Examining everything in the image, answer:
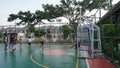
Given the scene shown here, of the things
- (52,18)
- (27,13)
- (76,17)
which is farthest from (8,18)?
(76,17)

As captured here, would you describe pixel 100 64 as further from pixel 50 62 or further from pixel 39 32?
pixel 39 32

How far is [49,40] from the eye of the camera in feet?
122

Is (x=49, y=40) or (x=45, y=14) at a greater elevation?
(x=45, y=14)

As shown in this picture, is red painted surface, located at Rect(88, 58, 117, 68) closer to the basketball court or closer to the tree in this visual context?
the basketball court

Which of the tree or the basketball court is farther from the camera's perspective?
the tree

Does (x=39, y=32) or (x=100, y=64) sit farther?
(x=39, y=32)

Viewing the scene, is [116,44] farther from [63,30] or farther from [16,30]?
[16,30]

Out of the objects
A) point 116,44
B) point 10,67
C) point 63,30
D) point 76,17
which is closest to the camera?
point 10,67

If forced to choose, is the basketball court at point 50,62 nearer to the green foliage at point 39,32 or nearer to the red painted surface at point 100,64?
the red painted surface at point 100,64

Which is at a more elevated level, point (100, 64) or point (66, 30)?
point (66, 30)

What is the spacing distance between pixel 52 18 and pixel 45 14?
5.39 feet

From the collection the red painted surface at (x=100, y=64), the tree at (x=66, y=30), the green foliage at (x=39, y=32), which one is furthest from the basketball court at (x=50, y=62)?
the green foliage at (x=39, y=32)

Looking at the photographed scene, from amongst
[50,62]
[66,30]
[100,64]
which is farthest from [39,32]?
[100,64]

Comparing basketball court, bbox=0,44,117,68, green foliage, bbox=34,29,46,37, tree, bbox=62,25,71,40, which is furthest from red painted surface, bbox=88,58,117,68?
green foliage, bbox=34,29,46,37
